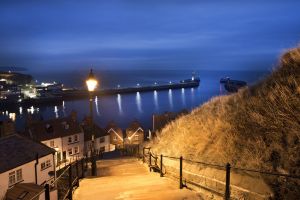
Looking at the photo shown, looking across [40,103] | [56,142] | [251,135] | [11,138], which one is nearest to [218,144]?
[251,135]

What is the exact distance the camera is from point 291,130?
7422 millimetres

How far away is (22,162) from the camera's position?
26.1 meters

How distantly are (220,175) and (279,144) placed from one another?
1.58 metres

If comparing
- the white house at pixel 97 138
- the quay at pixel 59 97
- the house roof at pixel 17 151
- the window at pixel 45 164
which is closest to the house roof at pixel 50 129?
the white house at pixel 97 138

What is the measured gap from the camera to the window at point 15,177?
2470cm

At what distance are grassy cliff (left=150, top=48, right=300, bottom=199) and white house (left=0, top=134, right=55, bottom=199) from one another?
1650 centimetres

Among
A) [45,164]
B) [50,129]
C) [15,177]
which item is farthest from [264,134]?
[50,129]

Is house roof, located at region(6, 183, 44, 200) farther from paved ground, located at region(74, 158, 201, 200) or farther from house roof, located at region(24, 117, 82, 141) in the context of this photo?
house roof, located at region(24, 117, 82, 141)

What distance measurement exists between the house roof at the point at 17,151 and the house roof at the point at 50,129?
13656mm

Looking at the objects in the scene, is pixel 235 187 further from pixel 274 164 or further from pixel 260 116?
pixel 260 116

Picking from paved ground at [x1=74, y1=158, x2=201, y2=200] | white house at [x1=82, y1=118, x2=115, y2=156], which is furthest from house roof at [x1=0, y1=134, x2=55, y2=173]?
white house at [x1=82, y1=118, x2=115, y2=156]

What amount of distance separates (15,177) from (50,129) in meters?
20.0

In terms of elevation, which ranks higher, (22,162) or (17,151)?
(17,151)

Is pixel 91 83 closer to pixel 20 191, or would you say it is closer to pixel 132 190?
pixel 132 190
